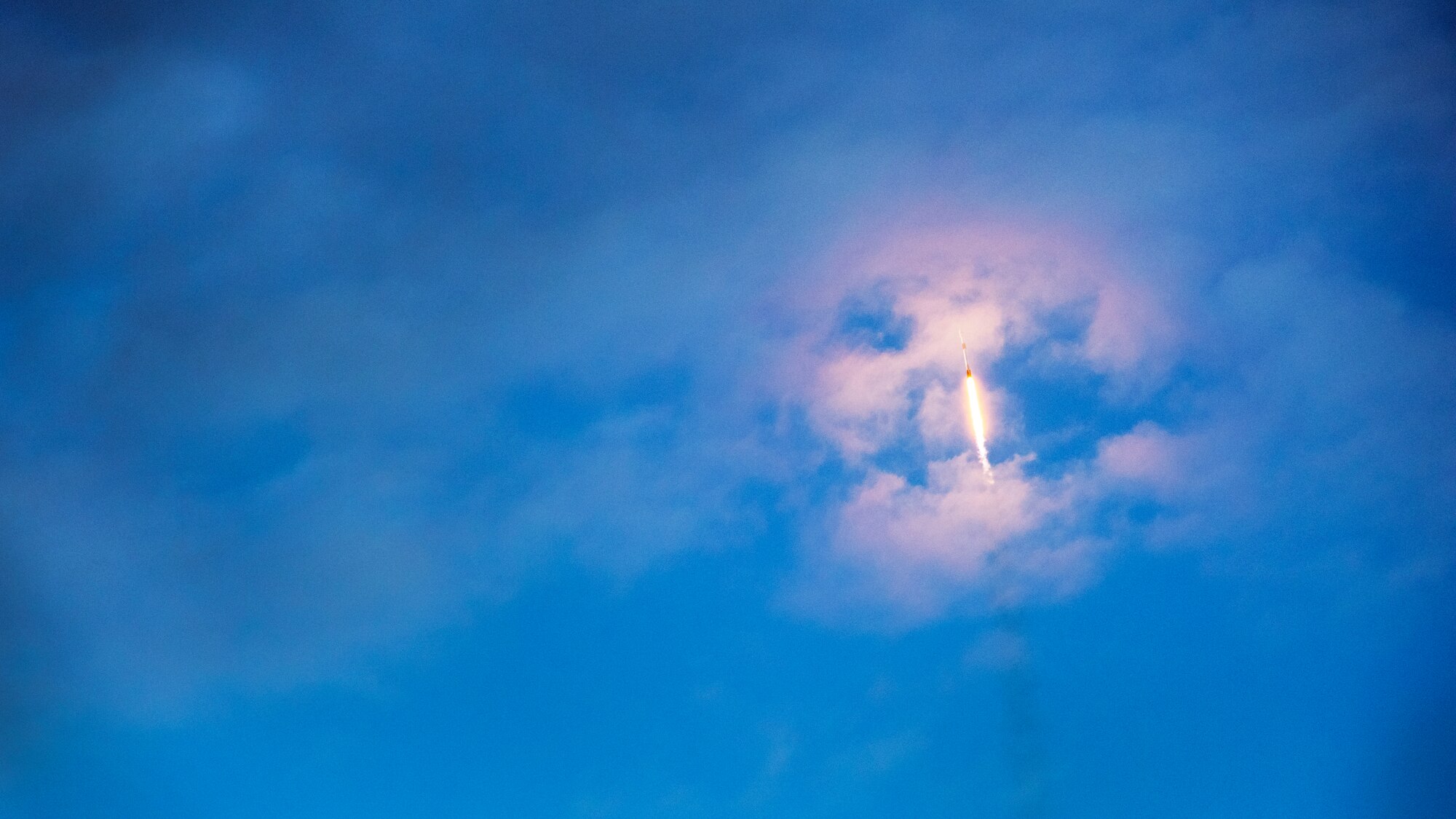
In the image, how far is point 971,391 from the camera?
4092 inches

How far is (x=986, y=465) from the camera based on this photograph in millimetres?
A: 113000

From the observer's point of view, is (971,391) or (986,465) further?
(986,465)

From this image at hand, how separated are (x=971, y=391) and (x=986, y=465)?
34.6 feet
